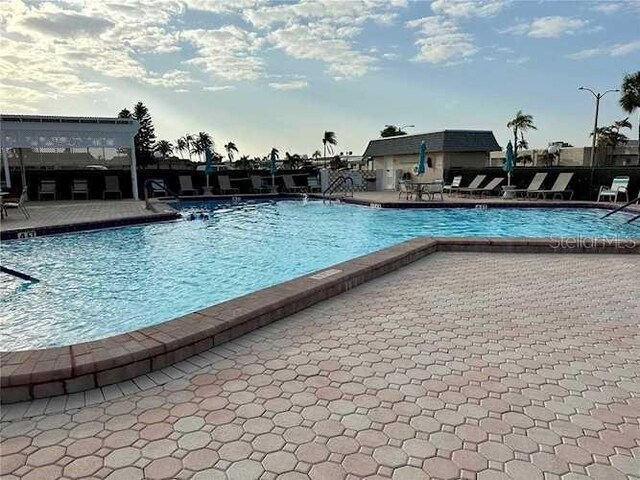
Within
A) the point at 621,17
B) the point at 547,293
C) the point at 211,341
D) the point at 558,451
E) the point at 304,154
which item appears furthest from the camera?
the point at 304,154

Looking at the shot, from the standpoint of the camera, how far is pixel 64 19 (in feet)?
21.3

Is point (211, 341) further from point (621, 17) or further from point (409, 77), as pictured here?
point (409, 77)

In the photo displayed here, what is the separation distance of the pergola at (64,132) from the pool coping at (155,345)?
13.7 meters

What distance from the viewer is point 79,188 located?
16484 mm

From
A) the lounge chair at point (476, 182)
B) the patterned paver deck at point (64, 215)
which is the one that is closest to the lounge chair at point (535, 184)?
the lounge chair at point (476, 182)

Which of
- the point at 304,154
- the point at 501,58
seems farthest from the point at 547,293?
the point at 304,154

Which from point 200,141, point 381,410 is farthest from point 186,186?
point 200,141

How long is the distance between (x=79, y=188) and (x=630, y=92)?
38.4 meters

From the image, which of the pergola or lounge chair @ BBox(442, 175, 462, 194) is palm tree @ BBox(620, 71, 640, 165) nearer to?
lounge chair @ BBox(442, 175, 462, 194)

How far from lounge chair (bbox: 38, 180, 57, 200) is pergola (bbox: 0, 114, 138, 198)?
6.30 feet

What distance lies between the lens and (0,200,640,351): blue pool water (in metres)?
4.62

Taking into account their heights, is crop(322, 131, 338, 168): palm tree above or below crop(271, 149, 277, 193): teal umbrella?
above

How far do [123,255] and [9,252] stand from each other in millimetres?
1982

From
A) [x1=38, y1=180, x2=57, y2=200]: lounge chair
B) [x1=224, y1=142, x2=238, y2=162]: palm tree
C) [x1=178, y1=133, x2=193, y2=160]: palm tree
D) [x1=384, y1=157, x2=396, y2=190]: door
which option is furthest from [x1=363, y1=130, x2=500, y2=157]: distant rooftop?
[x1=178, y1=133, x2=193, y2=160]: palm tree
